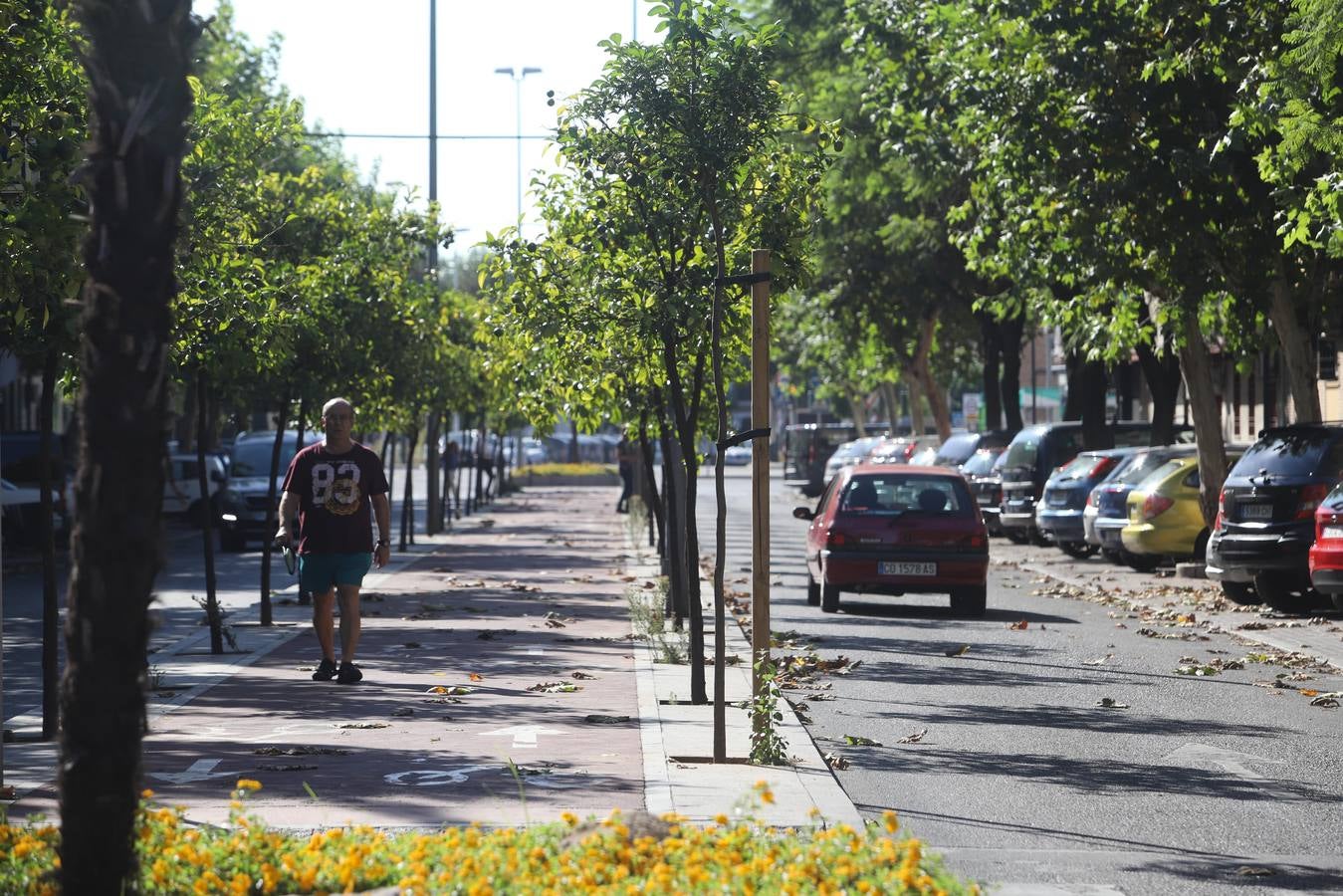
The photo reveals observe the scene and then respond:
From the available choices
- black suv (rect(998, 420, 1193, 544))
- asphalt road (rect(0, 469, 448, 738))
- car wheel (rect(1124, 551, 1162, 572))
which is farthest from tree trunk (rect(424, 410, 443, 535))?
car wheel (rect(1124, 551, 1162, 572))

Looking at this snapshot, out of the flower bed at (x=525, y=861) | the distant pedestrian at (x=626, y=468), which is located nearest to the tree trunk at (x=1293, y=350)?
the flower bed at (x=525, y=861)

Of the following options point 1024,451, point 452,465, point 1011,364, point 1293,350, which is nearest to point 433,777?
point 1293,350

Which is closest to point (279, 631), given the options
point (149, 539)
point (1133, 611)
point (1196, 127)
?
point (1133, 611)

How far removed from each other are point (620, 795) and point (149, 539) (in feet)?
13.2

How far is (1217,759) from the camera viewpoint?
10.6 metres

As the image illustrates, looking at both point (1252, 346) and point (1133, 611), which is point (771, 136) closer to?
point (1133, 611)

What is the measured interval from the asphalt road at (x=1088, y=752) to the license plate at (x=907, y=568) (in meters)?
0.88

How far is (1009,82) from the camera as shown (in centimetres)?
A: 2375

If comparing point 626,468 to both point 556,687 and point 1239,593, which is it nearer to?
point 1239,593

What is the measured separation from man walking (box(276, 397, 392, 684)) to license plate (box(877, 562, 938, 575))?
771 cm

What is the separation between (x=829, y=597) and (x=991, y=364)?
28.3 metres

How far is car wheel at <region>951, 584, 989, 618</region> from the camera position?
68.3ft

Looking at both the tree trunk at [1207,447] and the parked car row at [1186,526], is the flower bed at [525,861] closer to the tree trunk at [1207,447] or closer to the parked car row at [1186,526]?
the parked car row at [1186,526]

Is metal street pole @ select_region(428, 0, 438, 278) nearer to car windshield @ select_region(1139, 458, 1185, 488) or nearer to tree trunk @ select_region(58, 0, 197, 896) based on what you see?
car windshield @ select_region(1139, 458, 1185, 488)
